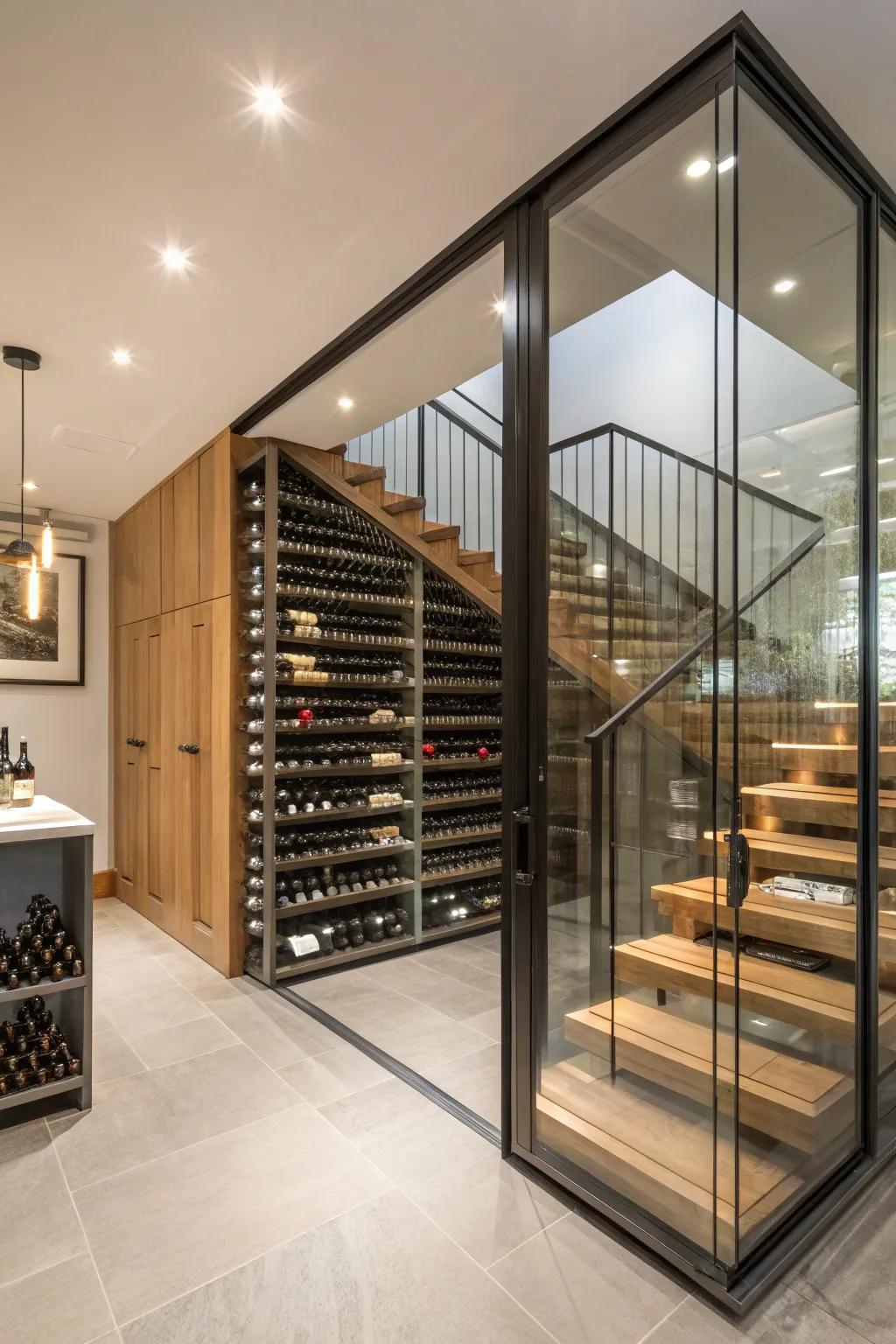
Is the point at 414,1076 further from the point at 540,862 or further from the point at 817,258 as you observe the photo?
the point at 817,258

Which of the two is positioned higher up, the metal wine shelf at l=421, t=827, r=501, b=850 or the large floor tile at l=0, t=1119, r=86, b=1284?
the metal wine shelf at l=421, t=827, r=501, b=850

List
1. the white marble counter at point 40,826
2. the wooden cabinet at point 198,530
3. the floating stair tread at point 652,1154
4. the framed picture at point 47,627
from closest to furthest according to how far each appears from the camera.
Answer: the floating stair tread at point 652,1154, the white marble counter at point 40,826, the wooden cabinet at point 198,530, the framed picture at point 47,627

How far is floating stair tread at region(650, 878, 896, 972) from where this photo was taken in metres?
1.82

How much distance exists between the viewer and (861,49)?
1.75 m

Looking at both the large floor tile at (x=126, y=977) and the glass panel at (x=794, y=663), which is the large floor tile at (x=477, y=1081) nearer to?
the glass panel at (x=794, y=663)

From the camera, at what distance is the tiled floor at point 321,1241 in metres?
1.72

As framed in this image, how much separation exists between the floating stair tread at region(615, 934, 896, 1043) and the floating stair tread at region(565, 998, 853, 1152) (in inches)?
3.6

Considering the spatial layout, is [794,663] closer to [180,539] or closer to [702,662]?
[702,662]

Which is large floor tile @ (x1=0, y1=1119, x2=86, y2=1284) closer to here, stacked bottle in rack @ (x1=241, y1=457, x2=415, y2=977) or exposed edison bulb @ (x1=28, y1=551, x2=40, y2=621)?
stacked bottle in rack @ (x1=241, y1=457, x2=415, y2=977)

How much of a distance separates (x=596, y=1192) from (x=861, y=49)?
2935mm

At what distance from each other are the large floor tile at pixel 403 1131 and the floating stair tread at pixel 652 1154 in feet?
1.11

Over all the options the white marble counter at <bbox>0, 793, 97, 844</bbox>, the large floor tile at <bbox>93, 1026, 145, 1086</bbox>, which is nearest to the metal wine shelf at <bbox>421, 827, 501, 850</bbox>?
the large floor tile at <bbox>93, 1026, 145, 1086</bbox>

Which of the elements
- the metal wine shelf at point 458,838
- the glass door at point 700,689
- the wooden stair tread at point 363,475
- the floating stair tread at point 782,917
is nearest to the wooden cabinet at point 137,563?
the wooden stair tread at point 363,475

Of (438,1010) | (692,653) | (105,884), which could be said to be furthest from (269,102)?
(105,884)
